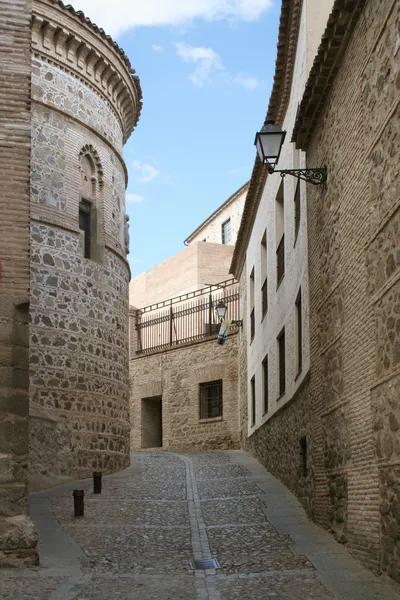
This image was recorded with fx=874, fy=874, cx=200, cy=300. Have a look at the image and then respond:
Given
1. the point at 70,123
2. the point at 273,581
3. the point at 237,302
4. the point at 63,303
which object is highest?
the point at 70,123

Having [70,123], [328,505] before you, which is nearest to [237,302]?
[70,123]

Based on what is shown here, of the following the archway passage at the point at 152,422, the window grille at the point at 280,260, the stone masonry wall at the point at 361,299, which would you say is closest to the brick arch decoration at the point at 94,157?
the window grille at the point at 280,260

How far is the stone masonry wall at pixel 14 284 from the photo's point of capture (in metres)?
8.16

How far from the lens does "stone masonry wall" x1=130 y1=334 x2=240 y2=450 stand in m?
24.8

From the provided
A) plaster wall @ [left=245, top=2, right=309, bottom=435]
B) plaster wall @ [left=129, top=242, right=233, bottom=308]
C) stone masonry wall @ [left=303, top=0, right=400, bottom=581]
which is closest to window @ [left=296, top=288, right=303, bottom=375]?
plaster wall @ [left=245, top=2, right=309, bottom=435]

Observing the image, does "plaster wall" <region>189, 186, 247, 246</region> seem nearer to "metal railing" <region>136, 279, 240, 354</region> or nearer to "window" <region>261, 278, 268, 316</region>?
"metal railing" <region>136, 279, 240, 354</region>

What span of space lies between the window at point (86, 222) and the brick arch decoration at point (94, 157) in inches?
23.7

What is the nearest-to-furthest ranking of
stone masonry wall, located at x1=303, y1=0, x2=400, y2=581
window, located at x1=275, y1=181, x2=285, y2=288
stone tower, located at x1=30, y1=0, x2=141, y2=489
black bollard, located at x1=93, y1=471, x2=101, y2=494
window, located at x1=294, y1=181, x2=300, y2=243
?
stone masonry wall, located at x1=303, y1=0, x2=400, y2=581 < window, located at x1=294, y1=181, x2=300, y2=243 < black bollard, located at x1=93, y1=471, x2=101, y2=494 < window, located at x1=275, y1=181, x2=285, y2=288 < stone tower, located at x1=30, y1=0, x2=141, y2=489

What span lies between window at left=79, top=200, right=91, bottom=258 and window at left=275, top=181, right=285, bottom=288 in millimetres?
3919

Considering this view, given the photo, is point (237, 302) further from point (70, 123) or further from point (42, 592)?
point (42, 592)

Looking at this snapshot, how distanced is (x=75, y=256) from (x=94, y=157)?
2.35 meters

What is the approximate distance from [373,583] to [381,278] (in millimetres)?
2532

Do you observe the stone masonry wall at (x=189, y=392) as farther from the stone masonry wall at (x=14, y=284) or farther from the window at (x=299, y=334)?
the stone masonry wall at (x=14, y=284)

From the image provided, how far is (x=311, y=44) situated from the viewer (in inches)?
468
